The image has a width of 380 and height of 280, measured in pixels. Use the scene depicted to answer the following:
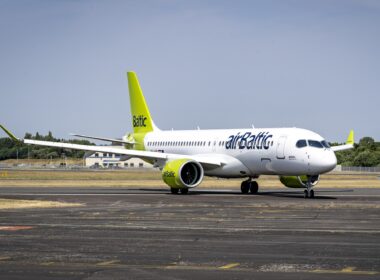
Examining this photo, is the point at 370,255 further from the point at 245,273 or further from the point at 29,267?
the point at 29,267

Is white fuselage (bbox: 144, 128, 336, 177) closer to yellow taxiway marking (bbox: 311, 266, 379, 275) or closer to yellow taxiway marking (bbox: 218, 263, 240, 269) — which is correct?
yellow taxiway marking (bbox: 218, 263, 240, 269)

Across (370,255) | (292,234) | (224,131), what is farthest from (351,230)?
(224,131)

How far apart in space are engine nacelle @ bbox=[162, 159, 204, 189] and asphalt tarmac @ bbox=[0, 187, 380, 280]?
1396cm

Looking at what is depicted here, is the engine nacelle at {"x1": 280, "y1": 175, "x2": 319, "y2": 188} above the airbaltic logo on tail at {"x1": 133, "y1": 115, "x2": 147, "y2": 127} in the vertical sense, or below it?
below

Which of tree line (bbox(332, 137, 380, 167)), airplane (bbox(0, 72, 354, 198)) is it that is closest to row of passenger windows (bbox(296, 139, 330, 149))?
airplane (bbox(0, 72, 354, 198))

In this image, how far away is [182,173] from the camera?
162 feet

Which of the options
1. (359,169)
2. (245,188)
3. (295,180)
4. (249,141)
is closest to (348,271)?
(249,141)

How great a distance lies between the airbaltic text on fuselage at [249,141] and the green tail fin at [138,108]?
11658 mm

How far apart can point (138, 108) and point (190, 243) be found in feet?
137

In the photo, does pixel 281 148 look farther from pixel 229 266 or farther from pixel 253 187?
pixel 229 266

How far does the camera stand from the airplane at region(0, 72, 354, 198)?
144 ft

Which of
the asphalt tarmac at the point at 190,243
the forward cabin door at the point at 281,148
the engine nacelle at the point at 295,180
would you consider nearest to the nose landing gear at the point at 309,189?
the forward cabin door at the point at 281,148

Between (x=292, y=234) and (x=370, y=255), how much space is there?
493 cm

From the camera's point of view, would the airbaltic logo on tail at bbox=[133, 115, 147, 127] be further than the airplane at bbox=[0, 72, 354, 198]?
Yes
